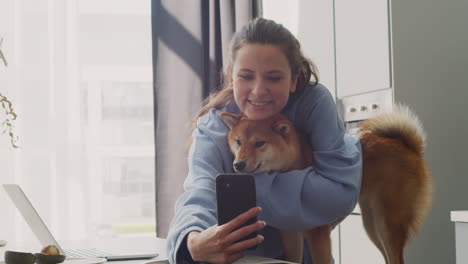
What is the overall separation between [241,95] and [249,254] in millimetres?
303

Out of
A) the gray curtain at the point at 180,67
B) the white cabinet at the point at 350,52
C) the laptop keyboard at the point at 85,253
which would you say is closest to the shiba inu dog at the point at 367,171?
the laptop keyboard at the point at 85,253

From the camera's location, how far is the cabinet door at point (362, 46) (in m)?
1.96

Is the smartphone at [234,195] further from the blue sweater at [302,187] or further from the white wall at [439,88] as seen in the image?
the white wall at [439,88]

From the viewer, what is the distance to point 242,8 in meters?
2.80

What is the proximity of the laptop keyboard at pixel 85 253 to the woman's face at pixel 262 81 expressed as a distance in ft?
1.67

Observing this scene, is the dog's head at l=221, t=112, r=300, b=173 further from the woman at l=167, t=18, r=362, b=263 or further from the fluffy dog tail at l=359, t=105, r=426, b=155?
the fluffy dog tail at l=359, t=105, r=426, b=155

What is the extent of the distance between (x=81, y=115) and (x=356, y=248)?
1.57 meters

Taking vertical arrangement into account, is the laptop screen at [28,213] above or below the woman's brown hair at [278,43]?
below

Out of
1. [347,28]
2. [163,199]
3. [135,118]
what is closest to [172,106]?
[135,118]

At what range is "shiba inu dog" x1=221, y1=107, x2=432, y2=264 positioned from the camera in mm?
1066

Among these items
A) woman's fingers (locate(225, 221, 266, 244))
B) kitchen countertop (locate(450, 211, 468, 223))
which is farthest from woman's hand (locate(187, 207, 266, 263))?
kitchen countertop (locate(450, 211, 468, 223))

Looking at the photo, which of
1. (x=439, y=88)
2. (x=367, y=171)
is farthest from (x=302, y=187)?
(x=439, y=88)

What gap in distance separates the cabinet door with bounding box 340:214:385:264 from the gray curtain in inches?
44.1

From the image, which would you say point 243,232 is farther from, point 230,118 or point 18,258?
point 18,258
